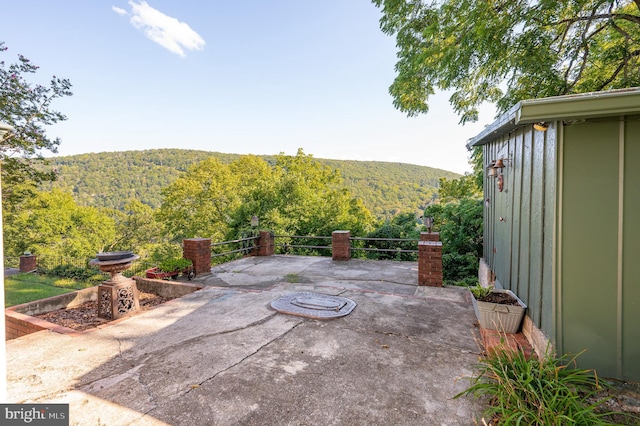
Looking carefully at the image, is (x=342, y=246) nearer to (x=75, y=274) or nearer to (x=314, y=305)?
(x=314, y=305)

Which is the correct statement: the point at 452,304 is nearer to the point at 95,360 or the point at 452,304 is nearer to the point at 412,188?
the point at 95,360

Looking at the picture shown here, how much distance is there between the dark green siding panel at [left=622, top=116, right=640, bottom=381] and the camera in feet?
7.40

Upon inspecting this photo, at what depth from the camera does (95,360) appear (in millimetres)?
2787

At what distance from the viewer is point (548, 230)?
8.52 ft

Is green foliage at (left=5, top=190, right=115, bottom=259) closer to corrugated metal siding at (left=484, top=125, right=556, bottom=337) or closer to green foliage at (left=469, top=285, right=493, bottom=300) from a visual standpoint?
green foliage at (left=469, top=285, right=493, bottom=300)

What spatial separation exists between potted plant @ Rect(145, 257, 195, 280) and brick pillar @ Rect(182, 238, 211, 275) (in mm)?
170

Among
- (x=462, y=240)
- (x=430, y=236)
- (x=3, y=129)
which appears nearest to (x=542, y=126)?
(x=3, y=129)

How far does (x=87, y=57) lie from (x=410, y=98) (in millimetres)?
11917

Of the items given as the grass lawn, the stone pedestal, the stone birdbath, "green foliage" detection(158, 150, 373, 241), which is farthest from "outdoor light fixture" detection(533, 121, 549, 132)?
the grass lawn

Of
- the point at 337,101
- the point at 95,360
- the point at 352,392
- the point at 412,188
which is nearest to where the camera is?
the point at 352,392

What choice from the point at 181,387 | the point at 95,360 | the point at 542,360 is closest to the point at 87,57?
the point at 95,360

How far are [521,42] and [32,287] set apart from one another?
16294mm

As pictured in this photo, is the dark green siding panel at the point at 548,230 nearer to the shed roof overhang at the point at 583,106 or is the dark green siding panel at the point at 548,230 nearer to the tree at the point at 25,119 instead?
the shed roof overhang at the point at 583,106

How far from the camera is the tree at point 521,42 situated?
5066 mm
